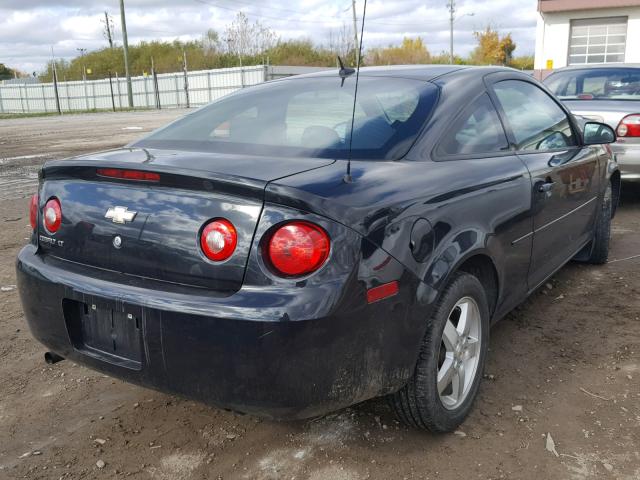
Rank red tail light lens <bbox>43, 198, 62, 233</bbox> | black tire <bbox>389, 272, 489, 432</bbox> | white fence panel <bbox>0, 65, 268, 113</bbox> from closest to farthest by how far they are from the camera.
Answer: black tire <bbox>389, 272, 489, 432</bbox>, red tail light lens <bbox>43, 198, 62, 233</bbox>, white fence panel <bbox>0, 65, 268, 113</bbox>

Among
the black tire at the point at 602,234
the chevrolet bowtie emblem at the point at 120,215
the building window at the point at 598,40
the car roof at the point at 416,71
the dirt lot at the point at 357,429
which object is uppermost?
the building window at the point at 598,40

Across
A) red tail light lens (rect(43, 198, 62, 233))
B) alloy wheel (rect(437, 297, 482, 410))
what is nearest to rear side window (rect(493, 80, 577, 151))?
alloy wheel (rect(437, 297, 482, 410))

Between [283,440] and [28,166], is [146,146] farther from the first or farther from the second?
[28,166]

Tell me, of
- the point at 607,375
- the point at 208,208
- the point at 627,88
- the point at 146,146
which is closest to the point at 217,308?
the point at 208,208

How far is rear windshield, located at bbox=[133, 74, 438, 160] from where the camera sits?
2.59 m

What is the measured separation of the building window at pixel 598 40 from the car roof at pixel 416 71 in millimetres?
23156

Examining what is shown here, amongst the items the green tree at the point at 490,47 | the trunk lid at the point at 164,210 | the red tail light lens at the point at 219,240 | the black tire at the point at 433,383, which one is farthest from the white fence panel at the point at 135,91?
the red tail light lens at the point at 219,240

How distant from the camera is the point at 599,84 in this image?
7348 mm

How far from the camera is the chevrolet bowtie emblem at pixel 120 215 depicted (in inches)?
88.8

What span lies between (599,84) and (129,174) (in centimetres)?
658

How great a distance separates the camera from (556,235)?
3531 mm

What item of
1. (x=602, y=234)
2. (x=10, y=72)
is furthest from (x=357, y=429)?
(x=10, y=72)

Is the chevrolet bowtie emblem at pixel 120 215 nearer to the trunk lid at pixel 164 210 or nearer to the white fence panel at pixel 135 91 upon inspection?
the trunk lid at pixel 164 210

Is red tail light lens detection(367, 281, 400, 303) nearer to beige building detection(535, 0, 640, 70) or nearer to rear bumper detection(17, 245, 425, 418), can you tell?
rear bumper detection(17, 245, 425, 418)
